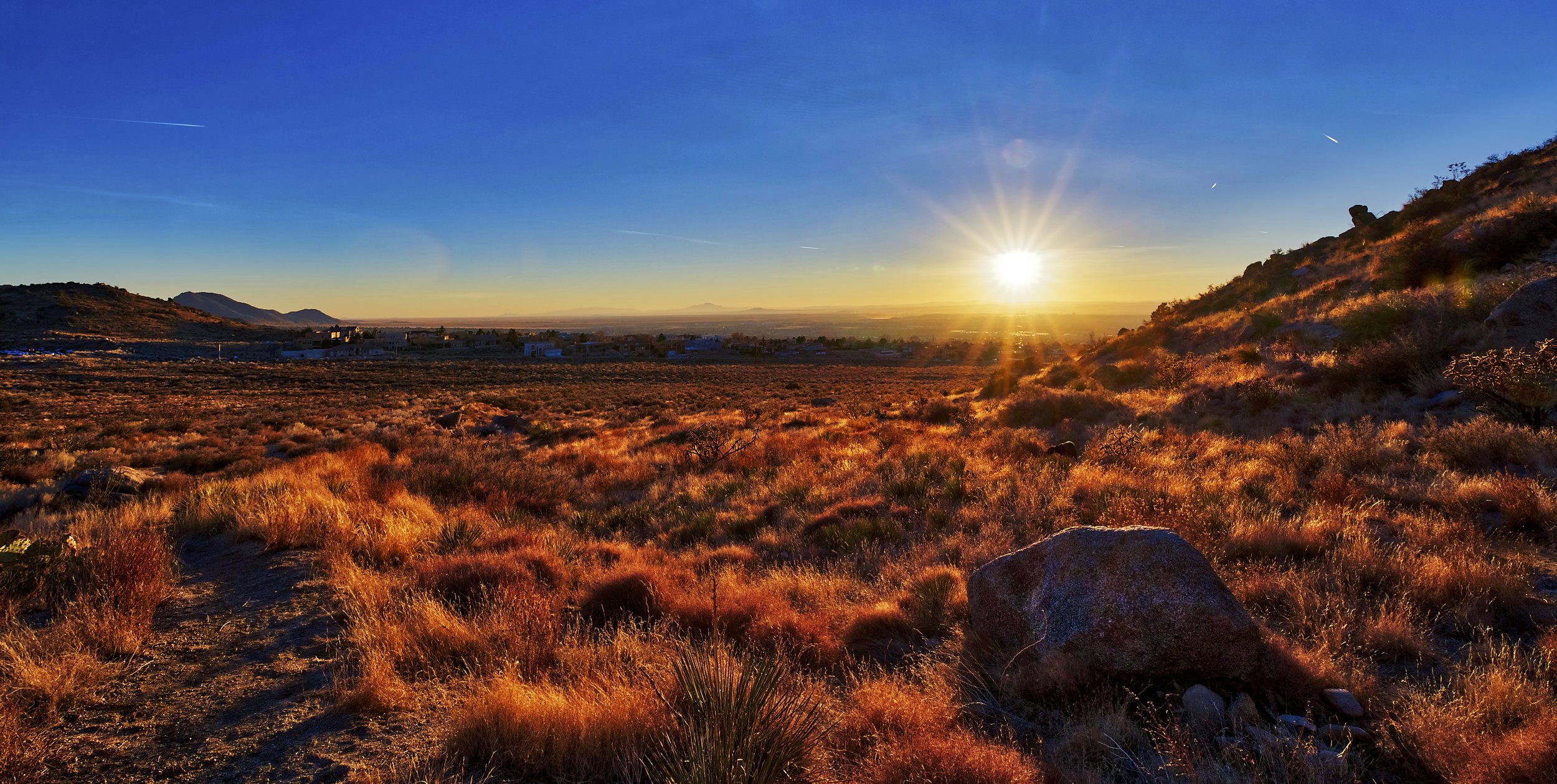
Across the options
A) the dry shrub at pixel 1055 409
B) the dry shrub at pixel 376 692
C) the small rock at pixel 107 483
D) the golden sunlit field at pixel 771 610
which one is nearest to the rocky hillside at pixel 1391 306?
the golden sunlit field at pixel 771 610

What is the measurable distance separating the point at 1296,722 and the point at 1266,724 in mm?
145

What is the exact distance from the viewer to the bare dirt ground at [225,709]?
2.90 metres

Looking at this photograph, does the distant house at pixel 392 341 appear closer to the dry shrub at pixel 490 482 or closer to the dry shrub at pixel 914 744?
the dry shrub at pixel 490 482

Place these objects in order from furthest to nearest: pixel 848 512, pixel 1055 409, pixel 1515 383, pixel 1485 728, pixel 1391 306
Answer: pixel 1055 409 < pixel 1391 306 < pixel 848 512 < pixel 1515 383 < pixel 1485 728

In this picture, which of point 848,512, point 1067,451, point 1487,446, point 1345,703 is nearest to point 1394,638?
point 1345,703

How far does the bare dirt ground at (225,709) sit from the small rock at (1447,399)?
13092 mm

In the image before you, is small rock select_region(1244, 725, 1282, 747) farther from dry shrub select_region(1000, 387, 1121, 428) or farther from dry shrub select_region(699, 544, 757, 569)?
dry shrub select_region(1000, 387, 1121, 428)

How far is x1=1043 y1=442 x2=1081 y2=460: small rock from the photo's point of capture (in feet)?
33.8

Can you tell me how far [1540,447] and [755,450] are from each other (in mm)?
11484

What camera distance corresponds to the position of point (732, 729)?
99.5 inches

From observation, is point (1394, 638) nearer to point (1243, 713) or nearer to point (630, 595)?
point (1243, 713)

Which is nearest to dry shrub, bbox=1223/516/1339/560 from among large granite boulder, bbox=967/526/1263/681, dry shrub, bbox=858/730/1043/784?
large granite boulder, bbox=967/526/1263/681

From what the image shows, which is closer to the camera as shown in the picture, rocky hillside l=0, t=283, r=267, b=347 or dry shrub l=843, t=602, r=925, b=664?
dry shrub l=843, t=602, r=925, b=664

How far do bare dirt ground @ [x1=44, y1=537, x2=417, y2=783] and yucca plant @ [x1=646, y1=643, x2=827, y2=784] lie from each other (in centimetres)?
159
